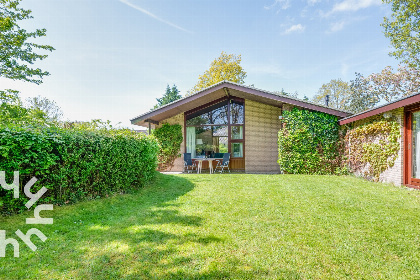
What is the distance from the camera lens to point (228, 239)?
2.94 metres

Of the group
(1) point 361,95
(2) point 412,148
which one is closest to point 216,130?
(2) point 412,148

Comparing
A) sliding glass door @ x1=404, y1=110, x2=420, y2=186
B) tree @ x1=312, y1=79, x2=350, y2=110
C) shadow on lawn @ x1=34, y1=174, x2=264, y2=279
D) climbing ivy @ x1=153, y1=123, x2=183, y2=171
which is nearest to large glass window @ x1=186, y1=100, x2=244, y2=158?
climbing ivy @ x1=153, y1=123, x2=183, y2=171

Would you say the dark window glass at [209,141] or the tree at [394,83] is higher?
the tree at [394,83]

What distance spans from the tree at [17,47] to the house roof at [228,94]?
6.43 metres

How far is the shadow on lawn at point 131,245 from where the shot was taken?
221 cm

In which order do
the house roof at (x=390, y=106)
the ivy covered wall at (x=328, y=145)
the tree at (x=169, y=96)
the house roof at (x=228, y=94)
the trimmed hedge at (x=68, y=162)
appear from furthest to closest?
the tree at (x=169, y=96) < the house roof at (x=228, y=94) < the ivy covered wall at (x=328, y=145) < the house roof at (x=390, y=106) < the trimmed hedge at (x=68, y=162)

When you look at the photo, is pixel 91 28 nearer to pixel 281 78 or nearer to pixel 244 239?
pixel 244 239

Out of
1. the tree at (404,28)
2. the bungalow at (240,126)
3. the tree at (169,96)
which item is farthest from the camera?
the tree at (169,96)

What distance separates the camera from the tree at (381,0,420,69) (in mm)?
14259

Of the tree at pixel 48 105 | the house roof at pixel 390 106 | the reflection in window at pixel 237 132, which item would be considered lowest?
the reflection in window at pixel 237 132

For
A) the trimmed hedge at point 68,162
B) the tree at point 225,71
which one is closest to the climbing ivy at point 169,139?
the trimmed hedge at point 68,162

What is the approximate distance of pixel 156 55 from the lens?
12.9 metres

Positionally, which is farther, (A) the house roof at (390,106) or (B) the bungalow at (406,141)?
(B) the bungalow at (406,141)

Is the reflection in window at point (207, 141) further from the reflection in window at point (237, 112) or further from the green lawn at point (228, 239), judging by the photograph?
the green lawn at point (228, 239)
